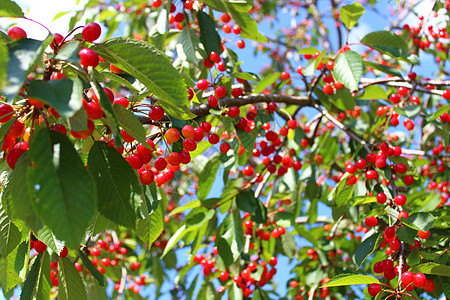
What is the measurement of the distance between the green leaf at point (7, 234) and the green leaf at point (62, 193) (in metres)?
0.59

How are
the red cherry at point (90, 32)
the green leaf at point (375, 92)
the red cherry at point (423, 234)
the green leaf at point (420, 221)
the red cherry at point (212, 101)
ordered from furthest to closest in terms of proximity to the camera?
the green leaf at point (375, 92), the red cherry at point (212, 101), the red cherry at point (423, 234), the green leaf at point (420, 221), the red cherry at point (90, 32)

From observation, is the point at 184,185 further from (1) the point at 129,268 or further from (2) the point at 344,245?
(2) the point at 344,245

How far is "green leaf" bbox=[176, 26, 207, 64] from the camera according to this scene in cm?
199

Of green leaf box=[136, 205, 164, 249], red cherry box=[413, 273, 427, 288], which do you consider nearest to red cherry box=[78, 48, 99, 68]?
green leaf box=[136, 205, 164, 249]

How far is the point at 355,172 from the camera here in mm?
2006

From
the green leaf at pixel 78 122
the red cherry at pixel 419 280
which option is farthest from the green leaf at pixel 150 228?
the red cherry at pixel 419 280

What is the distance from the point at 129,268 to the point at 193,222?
1791 mm

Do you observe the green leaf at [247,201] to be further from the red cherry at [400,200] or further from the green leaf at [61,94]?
the green leaf at [61,94]

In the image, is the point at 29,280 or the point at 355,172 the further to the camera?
the point at 355,172

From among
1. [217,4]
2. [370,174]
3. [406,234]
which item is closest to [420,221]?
[406,234]

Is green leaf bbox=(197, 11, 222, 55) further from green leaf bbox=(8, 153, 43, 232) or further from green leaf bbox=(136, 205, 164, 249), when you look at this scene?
green leaf bbox=(8, 153, 43, 232)

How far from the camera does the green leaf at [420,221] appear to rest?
133 cm

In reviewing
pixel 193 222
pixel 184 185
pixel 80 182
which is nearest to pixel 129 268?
pixel 184 185

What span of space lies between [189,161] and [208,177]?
80 cm
